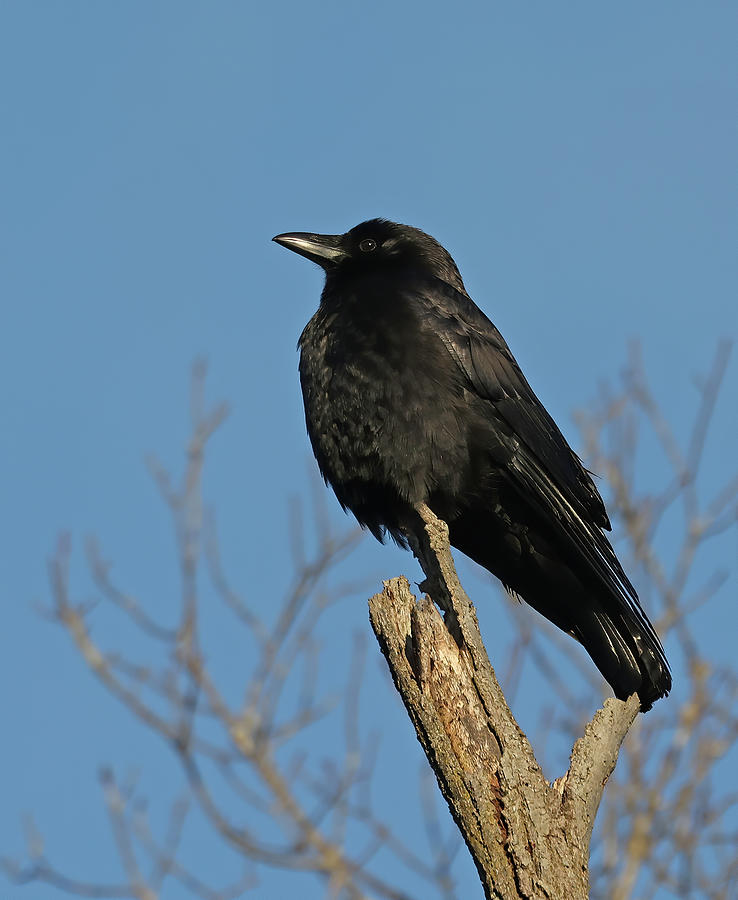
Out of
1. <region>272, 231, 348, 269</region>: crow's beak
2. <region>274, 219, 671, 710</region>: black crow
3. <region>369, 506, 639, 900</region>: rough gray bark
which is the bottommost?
<region>369, 506, 639, 900</region>: rough gray bark

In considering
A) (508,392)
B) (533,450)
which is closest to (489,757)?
(533,450)

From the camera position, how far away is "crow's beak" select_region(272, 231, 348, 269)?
6508mm

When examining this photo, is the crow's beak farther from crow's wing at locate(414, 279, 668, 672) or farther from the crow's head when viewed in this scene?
crow's wing at locate(414, 279, 668, 672)

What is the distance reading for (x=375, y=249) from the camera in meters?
6.57

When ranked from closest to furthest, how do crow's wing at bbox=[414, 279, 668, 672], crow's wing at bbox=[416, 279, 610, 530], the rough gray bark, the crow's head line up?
the rough gray bark < crow's wing at bbox=[414, 279, 668, 672] < crow's wing at bbox=[416, 279, 610, 530] < the crow's head

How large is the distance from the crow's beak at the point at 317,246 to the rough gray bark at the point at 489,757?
2890 millimetres

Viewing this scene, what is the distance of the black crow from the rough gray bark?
3.74 ft

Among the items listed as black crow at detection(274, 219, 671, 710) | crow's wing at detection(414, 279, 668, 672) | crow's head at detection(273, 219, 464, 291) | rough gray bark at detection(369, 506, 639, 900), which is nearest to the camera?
rough gray bark at detection(369, 506, 639, 900)

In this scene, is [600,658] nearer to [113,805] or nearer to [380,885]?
[380,885]

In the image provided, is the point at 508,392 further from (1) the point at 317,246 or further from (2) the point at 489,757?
(2) the point at 489,757

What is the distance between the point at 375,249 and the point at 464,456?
179cm

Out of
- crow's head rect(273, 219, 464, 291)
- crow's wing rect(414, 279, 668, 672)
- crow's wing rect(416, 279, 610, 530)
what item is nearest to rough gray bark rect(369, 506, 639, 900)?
crow's wing rect(414, 279, 668, 672)

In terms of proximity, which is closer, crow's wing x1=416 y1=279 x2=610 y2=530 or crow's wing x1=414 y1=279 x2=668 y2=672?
crow's wing x1=414 y1=279 x2=668 y2=672

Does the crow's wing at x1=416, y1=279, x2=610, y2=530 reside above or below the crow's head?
below
